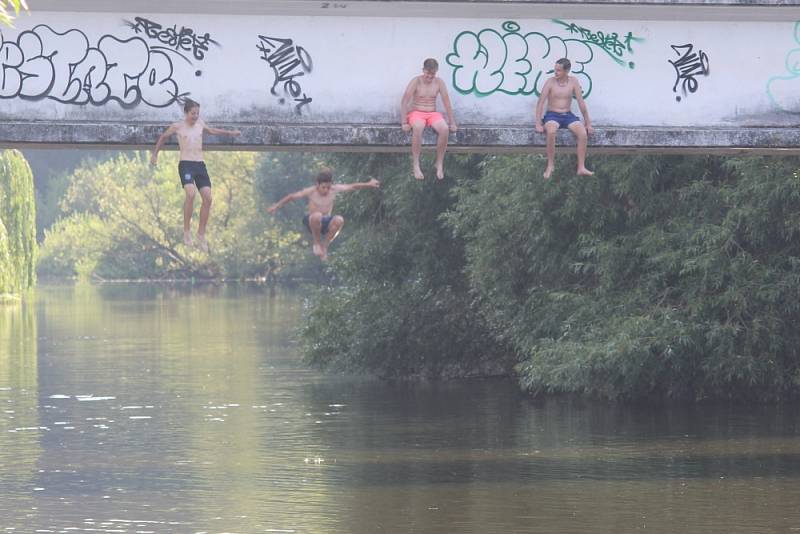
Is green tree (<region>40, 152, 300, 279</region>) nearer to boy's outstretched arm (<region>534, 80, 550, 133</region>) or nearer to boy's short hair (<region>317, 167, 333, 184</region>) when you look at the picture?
boy's outstretched arm (<region>534, 80, 550, 133</region>)

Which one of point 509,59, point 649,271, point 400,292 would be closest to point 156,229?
point 400,292

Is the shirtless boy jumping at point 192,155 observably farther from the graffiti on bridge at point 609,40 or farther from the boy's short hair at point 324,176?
the graffiti on bridge at point 609,40

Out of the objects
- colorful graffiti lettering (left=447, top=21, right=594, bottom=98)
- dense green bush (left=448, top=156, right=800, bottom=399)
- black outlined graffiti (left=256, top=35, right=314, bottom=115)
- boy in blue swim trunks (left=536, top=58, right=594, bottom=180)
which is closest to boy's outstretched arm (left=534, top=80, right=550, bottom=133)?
boy in blue swim trunks (left=536, top=58, right=594, bottom=180)

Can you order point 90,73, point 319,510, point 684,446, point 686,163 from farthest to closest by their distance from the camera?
point 686,163
point 684,446
point 319,510
point 90,73

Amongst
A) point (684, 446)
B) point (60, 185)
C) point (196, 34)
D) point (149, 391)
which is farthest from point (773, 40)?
point (60, 185)

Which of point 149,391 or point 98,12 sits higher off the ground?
point 98,12

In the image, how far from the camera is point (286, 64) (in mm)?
16734

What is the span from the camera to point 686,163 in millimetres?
29391

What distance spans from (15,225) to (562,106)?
51.4m

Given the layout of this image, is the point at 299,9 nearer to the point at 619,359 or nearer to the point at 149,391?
the point at 619,359

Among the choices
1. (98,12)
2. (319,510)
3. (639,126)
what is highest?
(98,12)

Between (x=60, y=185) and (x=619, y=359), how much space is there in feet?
312

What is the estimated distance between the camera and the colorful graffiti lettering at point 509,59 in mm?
16953

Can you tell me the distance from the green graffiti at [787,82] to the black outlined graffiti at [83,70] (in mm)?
6407
